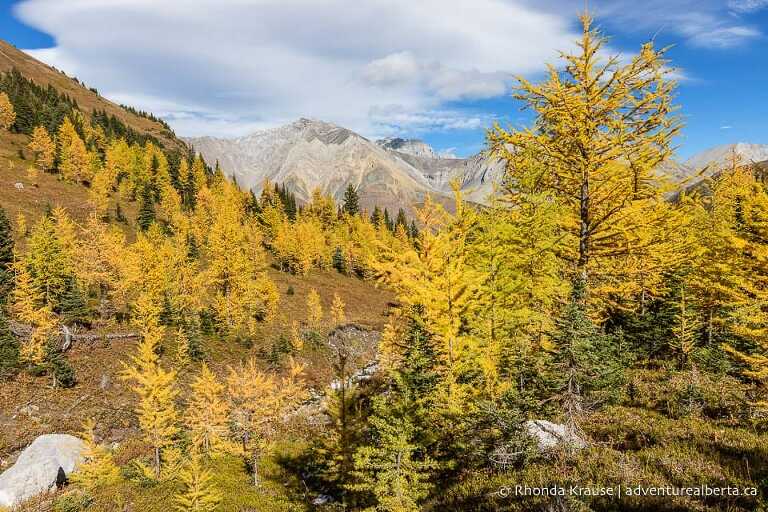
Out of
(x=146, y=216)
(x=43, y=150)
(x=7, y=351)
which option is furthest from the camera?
(x=43, y=150)

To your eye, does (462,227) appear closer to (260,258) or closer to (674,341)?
(674,341)

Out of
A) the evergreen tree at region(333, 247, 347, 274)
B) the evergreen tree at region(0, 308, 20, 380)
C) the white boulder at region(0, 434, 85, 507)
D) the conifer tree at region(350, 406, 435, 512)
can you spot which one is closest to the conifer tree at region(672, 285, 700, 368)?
the conifer tree at region(350, 406, 435, 512)

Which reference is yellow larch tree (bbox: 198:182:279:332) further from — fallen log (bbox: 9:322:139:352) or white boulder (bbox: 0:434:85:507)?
white boulder (bbox: 0:434:85:507)

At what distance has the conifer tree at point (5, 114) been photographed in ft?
323

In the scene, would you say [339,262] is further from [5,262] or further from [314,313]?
[5,262]

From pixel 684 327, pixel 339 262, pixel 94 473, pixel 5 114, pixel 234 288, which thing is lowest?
pixel 94 473

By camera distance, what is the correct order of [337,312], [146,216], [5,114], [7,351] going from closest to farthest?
[7,351] → [337,312] → [146,216] → [5,114]

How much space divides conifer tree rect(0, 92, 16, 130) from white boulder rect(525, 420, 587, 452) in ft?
454

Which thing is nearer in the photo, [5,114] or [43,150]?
[43,150]

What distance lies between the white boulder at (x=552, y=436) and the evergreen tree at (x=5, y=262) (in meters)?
54.0

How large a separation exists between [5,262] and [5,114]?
80.8 metres

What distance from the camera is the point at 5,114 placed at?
325 feet

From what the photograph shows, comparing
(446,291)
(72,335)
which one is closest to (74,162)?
(72,335)

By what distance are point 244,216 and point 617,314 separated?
298 ft
